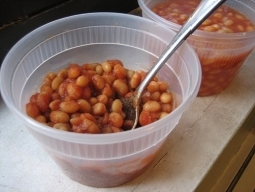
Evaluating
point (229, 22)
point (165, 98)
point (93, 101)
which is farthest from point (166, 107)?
point (229, 22)

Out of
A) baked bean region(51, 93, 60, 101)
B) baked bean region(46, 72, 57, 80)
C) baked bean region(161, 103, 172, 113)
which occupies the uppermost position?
baked bean region(46, 72, 57, 80)

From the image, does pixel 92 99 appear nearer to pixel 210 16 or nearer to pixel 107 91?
pixel 107 91

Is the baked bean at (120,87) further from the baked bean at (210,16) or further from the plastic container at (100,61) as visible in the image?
the baked bean at (210,16)

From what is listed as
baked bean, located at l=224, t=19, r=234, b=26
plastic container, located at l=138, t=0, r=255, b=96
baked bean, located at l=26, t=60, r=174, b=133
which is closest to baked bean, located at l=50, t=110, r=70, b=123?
baked bean, located at l=26, t=60, r=174, b=133

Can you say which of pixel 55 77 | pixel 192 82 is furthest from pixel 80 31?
pixel 192 82

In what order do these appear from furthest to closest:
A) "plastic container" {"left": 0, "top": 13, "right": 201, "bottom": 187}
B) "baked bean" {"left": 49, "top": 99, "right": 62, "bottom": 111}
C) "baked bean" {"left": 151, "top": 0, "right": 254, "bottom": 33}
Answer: "baked bean" {"left": 151, "top": 0, "right": 254, "bottom": 33} < "baked bean" {"left": 49, "top": 99, "right": 62, "bottom": 111} < "plastic container" {"left": 0, "top": 13, "right": 201, "bottom": 187}

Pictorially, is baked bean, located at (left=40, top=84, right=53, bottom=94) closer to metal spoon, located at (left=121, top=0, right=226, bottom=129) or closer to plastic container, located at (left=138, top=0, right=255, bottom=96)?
metal spoon, located at (left=121, top=0, right=226, bottom=129)

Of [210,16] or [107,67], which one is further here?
[210,16]

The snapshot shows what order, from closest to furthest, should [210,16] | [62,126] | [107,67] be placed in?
1. [62,126]
2. [107,67]
3. [210,16]

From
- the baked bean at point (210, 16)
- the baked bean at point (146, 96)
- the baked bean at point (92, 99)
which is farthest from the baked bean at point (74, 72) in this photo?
the baked bean at point (210, 16)
